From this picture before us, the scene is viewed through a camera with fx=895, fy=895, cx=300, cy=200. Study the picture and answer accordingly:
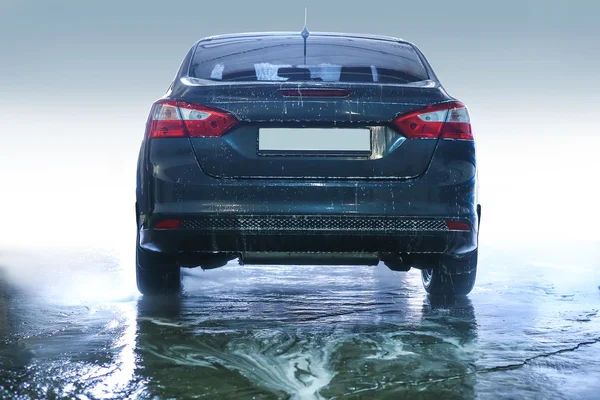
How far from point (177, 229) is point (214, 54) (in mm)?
1197

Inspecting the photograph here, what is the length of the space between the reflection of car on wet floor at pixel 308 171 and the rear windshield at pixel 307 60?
0.25 m

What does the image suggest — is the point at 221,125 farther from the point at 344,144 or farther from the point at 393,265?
the point at 393,265

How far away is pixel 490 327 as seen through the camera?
187 inches

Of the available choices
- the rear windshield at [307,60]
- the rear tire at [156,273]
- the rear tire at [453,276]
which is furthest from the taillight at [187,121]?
the rear tire at [453,276]

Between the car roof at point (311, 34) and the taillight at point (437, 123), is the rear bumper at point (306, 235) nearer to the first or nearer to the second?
the taillight at point (437, 123)

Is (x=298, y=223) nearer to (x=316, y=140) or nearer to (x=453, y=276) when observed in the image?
(x=316, y=140)

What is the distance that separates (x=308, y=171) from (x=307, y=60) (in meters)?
0.95

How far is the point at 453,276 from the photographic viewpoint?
5.68 metres

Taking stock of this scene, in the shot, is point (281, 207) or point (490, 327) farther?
point (490, 327)

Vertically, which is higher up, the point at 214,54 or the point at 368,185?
the point at 214,54

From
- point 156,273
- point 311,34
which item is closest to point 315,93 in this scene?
point 311,34

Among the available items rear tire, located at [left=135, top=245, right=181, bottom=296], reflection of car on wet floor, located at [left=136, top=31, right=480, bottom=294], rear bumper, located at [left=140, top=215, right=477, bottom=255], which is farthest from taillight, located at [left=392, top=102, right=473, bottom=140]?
rear tire, located at [left=135, top=245, right=181, bottom=296]

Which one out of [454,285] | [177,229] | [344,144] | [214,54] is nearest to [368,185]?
[344,144]

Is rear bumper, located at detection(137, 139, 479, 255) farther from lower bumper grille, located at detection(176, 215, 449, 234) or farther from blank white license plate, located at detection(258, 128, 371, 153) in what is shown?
blank white license plate, located at detection(258, 128, 371, 153)
